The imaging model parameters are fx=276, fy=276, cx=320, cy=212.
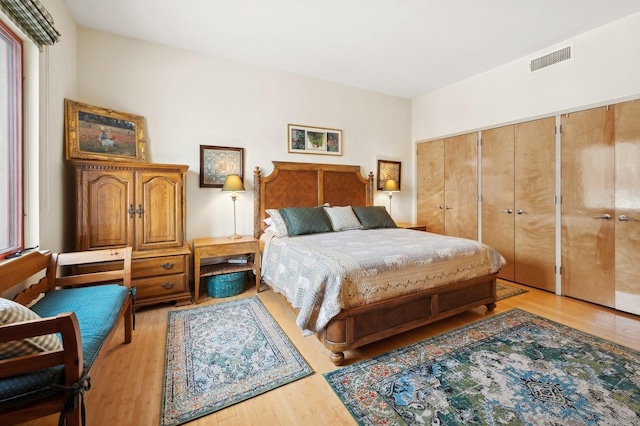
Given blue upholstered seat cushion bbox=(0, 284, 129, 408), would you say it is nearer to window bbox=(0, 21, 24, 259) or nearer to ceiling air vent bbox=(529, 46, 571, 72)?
window bbox=(0, 21, 24, 259)

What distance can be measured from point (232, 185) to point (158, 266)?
113 centimetres

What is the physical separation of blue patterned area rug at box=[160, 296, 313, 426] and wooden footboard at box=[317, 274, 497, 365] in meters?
0.29

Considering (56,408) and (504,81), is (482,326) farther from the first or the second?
(504,81)

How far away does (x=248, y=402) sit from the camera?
1531 millimetres

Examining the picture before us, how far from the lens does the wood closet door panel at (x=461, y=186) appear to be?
4027mm

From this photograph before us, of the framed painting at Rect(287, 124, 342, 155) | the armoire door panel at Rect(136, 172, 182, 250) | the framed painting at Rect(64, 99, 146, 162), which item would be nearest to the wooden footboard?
the armoire door panel at Rect(136, 172, 182, 250)

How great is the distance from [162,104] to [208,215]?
1362mm

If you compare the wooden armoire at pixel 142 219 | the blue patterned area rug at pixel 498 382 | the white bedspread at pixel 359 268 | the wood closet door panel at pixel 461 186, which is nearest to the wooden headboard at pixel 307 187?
the white bedspread at pixel 359 268

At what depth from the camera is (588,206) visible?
115 inches

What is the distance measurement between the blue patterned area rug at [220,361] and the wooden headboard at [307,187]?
1.35m

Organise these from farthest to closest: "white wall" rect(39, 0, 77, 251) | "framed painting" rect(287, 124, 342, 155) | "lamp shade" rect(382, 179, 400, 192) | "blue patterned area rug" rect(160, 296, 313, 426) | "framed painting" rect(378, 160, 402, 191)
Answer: "framed painting" rect(378, 160, 402, 191), "lamp shade" rect(382, 179, 400, 192), "framed painting" rect(287, 124, 342, 155), "white wall" rect(39, 0, 77, 251), "blue patterned area rug" rect(160, 296, 313, 426)

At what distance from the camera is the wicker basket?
3047 mm

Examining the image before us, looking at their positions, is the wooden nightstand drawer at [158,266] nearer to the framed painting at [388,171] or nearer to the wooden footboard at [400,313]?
the wooden footboard at [400,313]

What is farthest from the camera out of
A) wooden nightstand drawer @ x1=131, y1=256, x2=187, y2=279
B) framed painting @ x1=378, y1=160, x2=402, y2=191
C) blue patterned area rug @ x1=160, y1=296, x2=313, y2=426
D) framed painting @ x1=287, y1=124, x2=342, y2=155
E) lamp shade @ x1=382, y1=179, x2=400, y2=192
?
framed painting @ x1=378, y1=160, x2=402, y2=191
